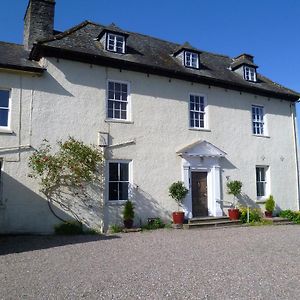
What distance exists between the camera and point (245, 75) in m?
19.2

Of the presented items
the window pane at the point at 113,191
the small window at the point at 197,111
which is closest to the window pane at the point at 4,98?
the window pane at the point at 113,191

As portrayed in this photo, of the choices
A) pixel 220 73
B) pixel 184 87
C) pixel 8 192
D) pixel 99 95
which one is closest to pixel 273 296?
pixel 8 192

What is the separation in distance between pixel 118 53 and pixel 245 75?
792 centimetres

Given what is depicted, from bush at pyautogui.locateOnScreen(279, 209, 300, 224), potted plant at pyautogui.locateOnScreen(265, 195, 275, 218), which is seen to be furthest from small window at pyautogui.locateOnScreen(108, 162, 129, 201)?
bush at pyautogui.locateOnScreen(279, 209, 300, 224)

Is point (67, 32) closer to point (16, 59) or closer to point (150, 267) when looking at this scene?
point (16, 59)

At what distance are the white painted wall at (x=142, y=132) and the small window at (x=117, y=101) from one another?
0.31 meters

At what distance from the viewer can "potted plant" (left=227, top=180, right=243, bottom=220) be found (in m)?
16.1

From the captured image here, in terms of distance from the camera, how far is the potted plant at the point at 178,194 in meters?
14.6

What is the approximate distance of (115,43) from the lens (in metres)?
15.5

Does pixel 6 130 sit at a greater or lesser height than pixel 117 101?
lesser

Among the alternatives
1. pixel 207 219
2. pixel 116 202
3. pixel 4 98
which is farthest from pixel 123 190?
pixel 4 98

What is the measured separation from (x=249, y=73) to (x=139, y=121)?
827cm

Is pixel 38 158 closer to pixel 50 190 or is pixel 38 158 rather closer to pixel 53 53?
pixel 50 190

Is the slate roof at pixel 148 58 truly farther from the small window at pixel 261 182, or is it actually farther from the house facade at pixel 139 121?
the small window at pixel 261 182
